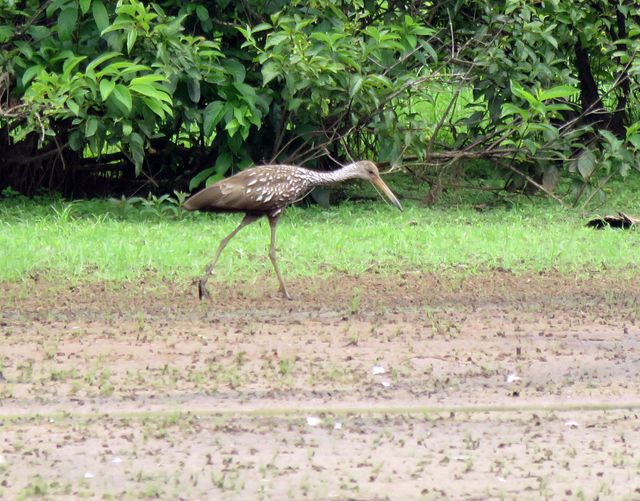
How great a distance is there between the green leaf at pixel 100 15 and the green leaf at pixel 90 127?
0.74 metres

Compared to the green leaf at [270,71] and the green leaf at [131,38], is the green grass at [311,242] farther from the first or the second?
the green leaf at [131,38]

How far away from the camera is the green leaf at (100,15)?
10.7 m

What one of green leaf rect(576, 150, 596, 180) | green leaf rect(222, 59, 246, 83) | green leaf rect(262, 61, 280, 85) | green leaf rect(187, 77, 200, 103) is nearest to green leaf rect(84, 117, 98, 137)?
green leaf rect(187, 77, 200, 103)

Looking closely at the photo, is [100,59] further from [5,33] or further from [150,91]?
[5,33]

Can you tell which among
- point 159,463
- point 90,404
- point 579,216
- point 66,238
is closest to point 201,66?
point 66,238

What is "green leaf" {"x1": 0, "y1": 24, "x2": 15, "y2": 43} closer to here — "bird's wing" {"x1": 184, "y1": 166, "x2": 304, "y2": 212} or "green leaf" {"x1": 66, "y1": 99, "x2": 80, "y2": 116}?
"green leaf" {"x1": 66, "y1": 99, "x2": 80, "y2": 116}

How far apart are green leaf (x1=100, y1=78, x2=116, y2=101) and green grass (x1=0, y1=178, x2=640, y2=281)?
1053 millimetres

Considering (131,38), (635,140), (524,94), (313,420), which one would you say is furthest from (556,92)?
(313,420)

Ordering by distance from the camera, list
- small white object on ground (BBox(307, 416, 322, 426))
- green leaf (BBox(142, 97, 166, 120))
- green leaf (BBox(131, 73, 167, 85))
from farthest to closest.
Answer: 1. green leaf (BBox(142, 97, 166, 120))
2. green leaf (BBox(131, 73, 167, 85))
3. small white object on ground (BBox(307, 416, 322, 426))

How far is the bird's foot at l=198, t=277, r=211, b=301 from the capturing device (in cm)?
837

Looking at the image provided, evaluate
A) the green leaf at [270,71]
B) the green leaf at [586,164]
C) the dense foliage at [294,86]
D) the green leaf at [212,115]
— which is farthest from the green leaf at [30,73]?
the green leaf at [586,164]

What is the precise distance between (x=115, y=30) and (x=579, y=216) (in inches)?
169

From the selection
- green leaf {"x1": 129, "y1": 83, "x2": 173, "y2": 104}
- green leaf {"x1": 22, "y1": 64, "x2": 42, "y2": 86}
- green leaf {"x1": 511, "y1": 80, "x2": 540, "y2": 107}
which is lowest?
green leaf {"x1": 511, "y1": 80, "x2": 540, "y2": 107}

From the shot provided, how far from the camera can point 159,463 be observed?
5.31 m
